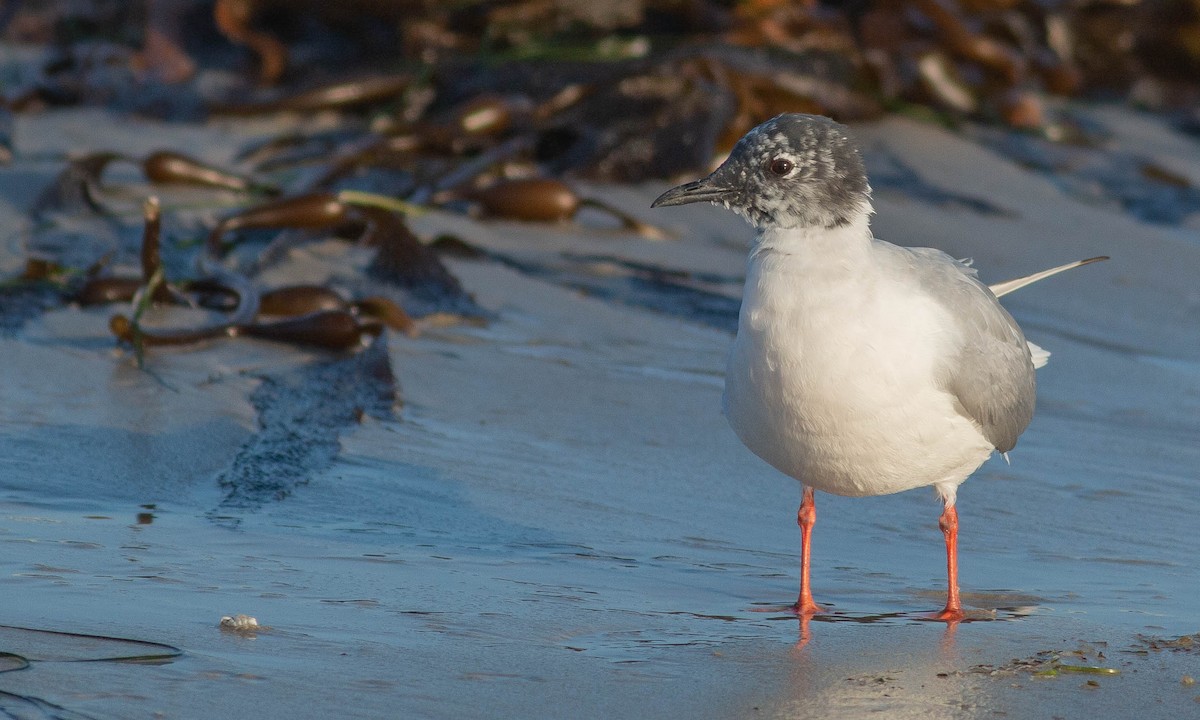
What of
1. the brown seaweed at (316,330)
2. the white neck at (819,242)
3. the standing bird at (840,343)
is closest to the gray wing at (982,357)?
the standing bird at (840,343)

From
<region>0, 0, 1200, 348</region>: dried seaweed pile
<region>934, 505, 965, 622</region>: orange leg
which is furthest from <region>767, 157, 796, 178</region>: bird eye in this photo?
<region>0, 0, 1200, 348</region>: dried seaweed pile

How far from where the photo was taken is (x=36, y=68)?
8773mm

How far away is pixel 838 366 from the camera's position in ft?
11.5

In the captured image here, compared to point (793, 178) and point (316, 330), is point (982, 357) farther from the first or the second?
point (316, 330)

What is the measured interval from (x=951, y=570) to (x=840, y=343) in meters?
0.70

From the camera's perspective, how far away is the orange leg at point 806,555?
140 inches

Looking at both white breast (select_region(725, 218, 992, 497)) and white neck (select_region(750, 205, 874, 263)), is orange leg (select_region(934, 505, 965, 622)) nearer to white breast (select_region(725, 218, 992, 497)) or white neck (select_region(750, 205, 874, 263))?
white breast (select_region(725, 218, 992, 497))

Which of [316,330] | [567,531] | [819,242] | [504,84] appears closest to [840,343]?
[819,242]

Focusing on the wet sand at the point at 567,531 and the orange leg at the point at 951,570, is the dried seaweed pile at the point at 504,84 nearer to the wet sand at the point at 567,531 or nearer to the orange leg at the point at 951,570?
the wet sand at the point at 567,531

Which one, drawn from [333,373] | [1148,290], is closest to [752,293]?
→ [333,373]

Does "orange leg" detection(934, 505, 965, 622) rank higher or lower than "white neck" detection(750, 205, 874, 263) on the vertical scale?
lower

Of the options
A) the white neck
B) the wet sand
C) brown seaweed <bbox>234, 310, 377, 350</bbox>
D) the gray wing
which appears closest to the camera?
the wet sand

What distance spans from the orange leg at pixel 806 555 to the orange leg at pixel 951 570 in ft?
1.02

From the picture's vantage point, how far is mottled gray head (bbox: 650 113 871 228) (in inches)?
146
